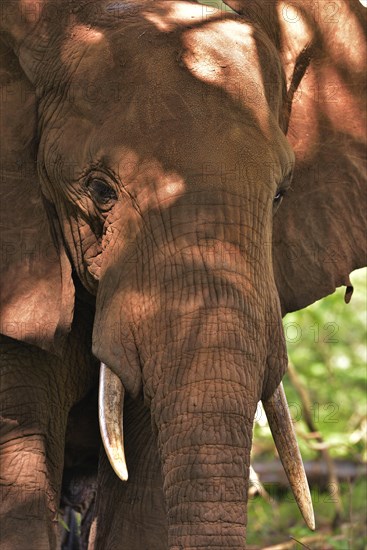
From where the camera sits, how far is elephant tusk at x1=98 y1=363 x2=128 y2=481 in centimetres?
446

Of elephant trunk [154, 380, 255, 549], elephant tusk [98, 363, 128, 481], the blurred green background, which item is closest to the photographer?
elephant trunk [154, 380, 255, 549]

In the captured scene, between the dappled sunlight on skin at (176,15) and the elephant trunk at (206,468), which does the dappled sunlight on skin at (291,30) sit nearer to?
the dappled sunlight on skin at (176,15)

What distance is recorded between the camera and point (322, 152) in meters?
5.57

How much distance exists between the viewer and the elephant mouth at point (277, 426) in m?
4.50

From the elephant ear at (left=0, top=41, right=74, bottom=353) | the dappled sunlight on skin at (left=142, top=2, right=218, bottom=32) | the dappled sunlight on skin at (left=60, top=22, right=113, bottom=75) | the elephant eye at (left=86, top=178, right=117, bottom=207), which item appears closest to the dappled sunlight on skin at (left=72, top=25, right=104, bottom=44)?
the dappled sunlight on skin at (left=60, top=22, right=113, bottom=75)

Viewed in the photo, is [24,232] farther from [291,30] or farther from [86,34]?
[291,30]

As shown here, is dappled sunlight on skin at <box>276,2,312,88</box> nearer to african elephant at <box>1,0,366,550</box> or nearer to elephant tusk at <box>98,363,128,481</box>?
african elephant at <box>1,0,366,550</box>

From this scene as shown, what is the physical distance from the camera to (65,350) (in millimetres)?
5176

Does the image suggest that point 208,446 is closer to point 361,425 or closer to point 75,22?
point 75,22

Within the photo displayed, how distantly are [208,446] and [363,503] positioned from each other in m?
4.11

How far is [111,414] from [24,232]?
2.64ft

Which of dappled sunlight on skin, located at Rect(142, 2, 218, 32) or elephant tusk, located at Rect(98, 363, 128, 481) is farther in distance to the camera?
dappled sunlight on skin, located at Rect(142, 2, 218, 32)

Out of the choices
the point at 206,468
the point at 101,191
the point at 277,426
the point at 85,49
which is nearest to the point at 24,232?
the point at 101,191

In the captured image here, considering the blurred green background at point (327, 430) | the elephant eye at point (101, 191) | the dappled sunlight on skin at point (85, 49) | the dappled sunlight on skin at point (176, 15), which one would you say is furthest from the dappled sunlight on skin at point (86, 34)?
the blurred green background at point (327, 430)
